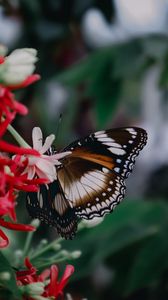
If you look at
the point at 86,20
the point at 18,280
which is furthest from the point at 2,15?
the point at 18,280

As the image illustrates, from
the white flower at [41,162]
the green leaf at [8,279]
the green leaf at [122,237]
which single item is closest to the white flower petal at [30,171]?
the white flower at [41,162]

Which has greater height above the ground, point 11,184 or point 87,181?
point 11,184

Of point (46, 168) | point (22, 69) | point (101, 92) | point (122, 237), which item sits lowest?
point (122, 237)

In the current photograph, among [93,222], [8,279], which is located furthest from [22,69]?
[93,222]

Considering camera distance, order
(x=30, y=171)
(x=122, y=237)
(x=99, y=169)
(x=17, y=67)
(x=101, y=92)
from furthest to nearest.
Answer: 1. (x=101, y=92)
2. (x=122, y=237)
3. (x=99, y=169)
4. (x=30, y=171)
5. (x=17, y=67)

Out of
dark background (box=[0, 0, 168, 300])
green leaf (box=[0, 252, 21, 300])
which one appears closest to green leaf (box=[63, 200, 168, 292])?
dark background (box=[0, 0, 168, 300])

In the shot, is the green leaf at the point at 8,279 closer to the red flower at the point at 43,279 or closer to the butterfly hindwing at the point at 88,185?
the red flower at the point at 43,279

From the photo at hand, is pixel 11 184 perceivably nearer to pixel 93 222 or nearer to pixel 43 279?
pixel 43 279
